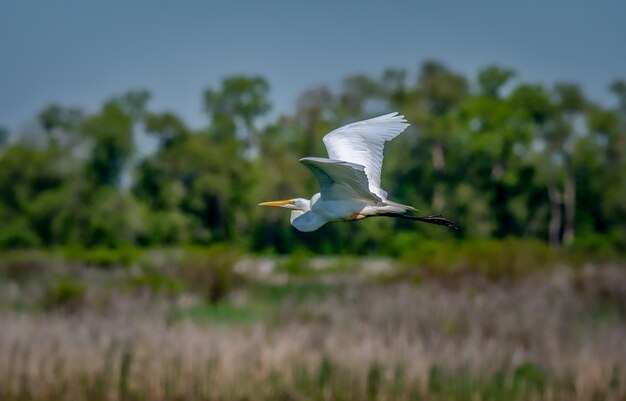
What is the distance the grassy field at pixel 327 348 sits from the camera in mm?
11820

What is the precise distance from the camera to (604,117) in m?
32.0

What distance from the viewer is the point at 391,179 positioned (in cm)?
2312

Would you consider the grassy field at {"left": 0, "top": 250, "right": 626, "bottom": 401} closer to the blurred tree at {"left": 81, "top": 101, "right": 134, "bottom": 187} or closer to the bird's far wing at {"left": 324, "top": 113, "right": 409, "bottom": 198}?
the bird's far wing at {"left": 324, "top": 113, "right": 409, "bottom": 198}

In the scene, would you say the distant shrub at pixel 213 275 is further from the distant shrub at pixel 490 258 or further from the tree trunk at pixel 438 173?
the tree trunk at pixel 438 173

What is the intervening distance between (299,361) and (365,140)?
838 cm

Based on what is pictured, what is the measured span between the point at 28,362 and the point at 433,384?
196 inches

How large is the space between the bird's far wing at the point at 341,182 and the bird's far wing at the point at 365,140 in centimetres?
57

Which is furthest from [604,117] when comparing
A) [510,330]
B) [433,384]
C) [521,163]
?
[433,384]

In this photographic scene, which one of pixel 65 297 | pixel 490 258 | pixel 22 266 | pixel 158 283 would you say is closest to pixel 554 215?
pixel 490 258

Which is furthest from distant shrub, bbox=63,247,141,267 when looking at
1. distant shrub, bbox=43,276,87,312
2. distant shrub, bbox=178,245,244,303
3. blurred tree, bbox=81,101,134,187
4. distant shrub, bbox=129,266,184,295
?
distant shrub, bbox=43,276,87,312

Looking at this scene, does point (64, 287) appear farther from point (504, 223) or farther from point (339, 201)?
point (504, 223)

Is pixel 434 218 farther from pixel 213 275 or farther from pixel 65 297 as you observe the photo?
pixel 213 275

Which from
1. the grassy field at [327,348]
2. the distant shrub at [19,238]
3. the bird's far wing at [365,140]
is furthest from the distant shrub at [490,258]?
the bird's far wing at [365,140]

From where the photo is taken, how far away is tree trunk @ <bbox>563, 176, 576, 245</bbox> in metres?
29.6
